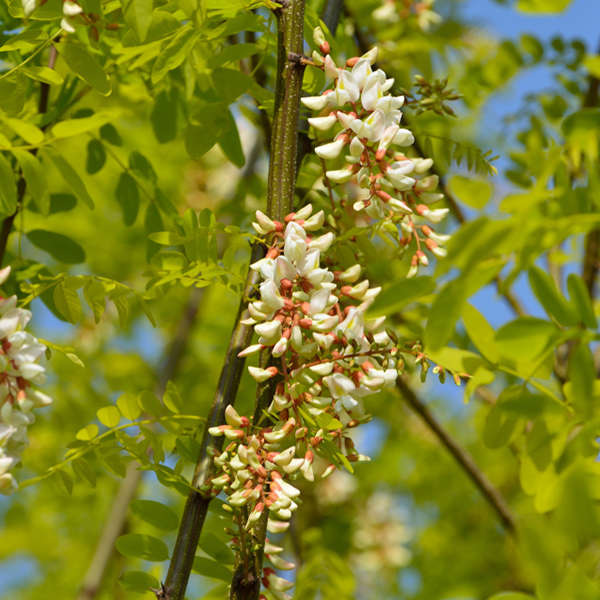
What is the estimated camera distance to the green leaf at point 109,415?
35.3 inches

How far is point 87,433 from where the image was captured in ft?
2.82

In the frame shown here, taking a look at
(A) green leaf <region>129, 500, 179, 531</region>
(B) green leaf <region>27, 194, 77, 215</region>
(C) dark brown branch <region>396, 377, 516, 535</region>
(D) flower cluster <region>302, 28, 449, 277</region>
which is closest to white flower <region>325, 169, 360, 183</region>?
(D) flower cluster <region>302, 28, 449, 277</region>

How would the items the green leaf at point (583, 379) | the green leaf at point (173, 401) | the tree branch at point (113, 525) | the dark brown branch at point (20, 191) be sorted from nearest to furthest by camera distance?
the green leaf at point (583, 379) → the green leaf at point (173, 401) → the dark brown branch at point (20, 191) → the tree branch at point (113, 525)

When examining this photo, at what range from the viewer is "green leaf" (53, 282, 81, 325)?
2.82 feet

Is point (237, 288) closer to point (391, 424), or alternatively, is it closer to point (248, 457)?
point (248, 457)

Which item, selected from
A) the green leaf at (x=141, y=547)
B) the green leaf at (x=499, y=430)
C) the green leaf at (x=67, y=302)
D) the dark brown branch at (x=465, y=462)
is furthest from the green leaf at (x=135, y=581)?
the dark brown branch at (x=465, y=462)

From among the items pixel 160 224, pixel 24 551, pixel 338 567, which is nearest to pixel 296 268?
pixel 160 224

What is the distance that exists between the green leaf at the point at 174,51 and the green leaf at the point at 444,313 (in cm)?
50

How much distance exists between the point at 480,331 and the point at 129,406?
0.51m

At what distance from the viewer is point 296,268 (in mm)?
719

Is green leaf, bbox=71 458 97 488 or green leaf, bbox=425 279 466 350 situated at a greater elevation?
green leaf, bbox=425 279 466 350

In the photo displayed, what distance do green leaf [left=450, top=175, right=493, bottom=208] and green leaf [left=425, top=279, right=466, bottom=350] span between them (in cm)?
20

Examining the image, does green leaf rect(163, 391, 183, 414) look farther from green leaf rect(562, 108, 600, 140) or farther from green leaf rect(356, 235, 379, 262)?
green leaf rect(562, 108, 600, 140)

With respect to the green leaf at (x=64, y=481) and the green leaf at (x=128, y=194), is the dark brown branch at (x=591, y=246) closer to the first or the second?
the green leaf at (x=128, y=194)
